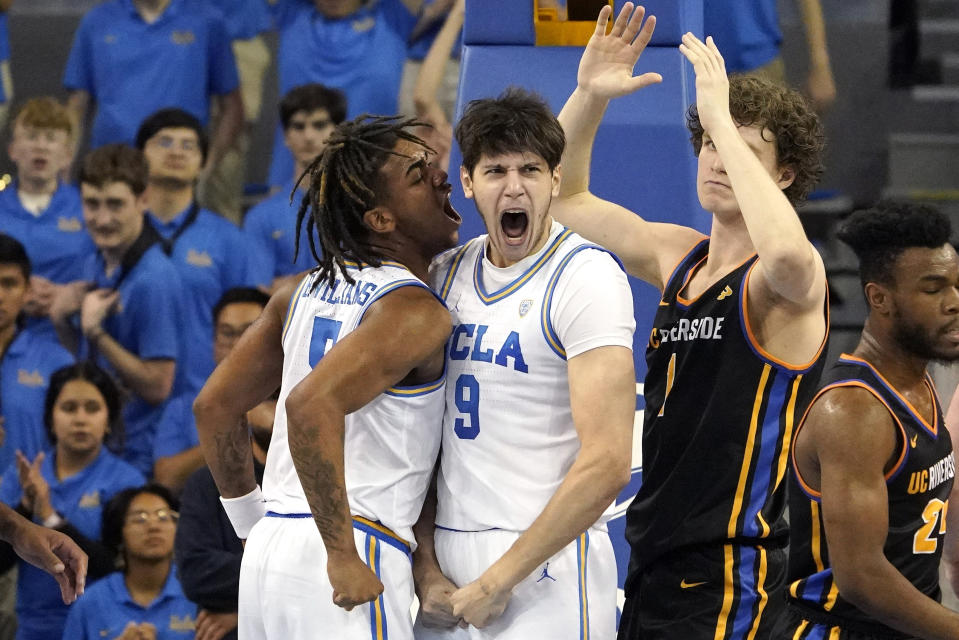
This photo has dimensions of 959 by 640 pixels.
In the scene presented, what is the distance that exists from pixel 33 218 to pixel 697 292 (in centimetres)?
441

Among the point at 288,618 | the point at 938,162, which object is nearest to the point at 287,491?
Result: the point at 288,618

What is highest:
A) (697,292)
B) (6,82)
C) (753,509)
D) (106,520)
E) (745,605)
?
(6,82)

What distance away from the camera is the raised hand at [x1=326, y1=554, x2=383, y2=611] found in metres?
2.67

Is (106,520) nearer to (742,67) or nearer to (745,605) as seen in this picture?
(745,605)

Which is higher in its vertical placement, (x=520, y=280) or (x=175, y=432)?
(x=520, y=280)

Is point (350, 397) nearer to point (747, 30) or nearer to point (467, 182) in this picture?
point (467, 182)

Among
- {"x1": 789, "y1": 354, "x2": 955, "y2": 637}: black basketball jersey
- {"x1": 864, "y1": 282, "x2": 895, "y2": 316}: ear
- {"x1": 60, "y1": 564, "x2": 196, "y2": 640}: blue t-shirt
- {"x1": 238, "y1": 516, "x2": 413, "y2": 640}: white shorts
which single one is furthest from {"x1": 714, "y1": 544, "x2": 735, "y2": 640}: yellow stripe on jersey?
{"x1": 60, "y1": 564, "x2": 196, "y2": 640}: blue t-shirt

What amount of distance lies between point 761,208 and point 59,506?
4.05m

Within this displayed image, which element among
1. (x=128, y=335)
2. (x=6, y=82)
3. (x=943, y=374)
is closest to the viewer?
(x=943, y=374)

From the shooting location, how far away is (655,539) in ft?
9.75

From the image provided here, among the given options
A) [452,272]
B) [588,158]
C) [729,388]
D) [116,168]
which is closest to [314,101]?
[116,168]

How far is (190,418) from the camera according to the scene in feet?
19.5

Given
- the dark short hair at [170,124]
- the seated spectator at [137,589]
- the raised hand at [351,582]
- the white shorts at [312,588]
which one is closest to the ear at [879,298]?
the white shorts at [312,588]

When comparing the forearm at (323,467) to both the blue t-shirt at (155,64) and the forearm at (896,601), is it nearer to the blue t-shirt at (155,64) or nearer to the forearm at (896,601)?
the forearm at (896,601)
